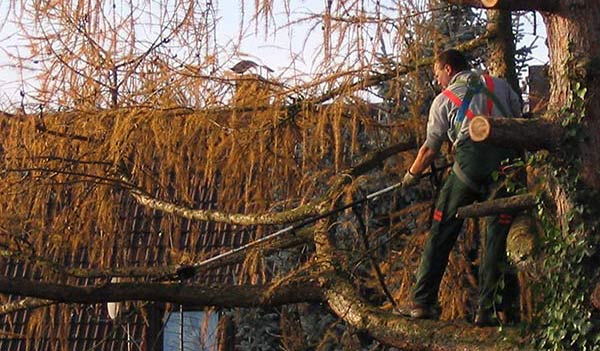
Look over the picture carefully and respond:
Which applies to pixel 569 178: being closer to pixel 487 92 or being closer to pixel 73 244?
pixel 487 92

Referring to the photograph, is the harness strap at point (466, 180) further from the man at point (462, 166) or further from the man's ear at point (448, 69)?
the man's ear at point (448, 69)

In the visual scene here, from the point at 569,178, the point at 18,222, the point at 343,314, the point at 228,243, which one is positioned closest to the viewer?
the point at 569,178

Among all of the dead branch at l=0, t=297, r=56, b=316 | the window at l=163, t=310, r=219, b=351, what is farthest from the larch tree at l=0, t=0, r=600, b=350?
the window at l=163, t=310, r=219, b=351

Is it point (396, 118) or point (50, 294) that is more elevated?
point (396, 118)

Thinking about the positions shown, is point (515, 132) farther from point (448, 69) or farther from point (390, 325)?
point (390, 325)

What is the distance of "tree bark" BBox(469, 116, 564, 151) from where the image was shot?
612 cm

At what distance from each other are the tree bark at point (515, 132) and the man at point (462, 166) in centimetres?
59

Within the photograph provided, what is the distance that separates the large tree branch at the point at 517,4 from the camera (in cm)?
635

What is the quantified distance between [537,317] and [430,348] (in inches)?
24.4

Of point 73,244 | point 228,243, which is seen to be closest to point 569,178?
point 73,244

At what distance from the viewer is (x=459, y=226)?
7191mm

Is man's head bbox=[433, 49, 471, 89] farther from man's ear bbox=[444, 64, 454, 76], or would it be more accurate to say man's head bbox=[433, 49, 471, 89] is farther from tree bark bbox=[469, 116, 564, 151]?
tree bark bbox=[469, 116, 564, 151]

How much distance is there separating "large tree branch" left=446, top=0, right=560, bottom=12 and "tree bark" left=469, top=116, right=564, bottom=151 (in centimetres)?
47

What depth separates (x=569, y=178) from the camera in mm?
6562
